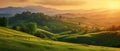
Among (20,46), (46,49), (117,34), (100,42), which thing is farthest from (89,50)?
(117,34)

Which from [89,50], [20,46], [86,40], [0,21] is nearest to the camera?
[20,46]

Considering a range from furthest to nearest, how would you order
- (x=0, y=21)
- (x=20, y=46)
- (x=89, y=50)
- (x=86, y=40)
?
(x=86, y=40)
(x=0, y=21)
(x=89, y=50)
(x=20, y=46)

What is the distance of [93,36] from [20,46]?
11758 cm

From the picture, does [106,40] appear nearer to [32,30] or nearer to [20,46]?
[32,30]

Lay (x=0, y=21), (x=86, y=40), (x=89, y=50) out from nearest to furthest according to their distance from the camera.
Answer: (x=89, y=50) < (x=0, y=21) < (x=86, y=40)

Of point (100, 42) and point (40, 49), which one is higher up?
point (40, 49)

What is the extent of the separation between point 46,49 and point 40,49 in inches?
74.7

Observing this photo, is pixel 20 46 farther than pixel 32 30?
No

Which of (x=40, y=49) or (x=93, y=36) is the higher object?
(x=40, y=49)

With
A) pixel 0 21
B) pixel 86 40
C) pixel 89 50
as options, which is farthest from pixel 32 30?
pixel 89 50

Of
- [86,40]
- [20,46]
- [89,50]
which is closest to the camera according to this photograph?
[20,46]

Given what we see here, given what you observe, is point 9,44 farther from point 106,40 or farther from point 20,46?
point 106,40

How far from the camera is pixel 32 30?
6860 inches

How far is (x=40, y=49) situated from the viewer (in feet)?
221
